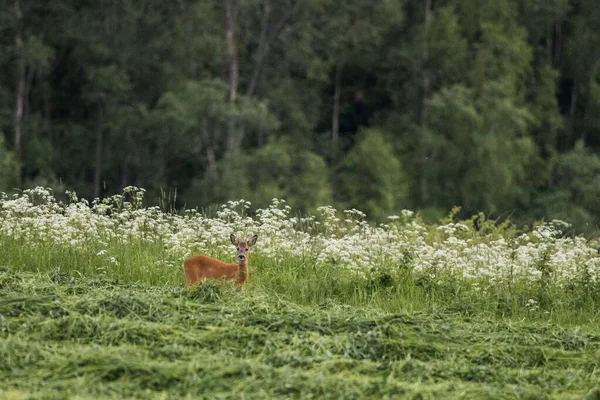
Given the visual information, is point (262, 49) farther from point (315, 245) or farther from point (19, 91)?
point (315, 245)

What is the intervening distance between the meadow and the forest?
2199 centimetres

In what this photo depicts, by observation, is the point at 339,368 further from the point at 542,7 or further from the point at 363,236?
the point at 542,7

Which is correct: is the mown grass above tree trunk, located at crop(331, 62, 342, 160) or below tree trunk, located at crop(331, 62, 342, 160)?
above

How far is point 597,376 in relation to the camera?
7125 mm

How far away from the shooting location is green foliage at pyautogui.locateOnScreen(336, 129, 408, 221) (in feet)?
119

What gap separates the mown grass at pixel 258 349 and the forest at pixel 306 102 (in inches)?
970

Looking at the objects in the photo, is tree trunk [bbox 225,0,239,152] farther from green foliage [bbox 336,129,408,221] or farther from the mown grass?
the mown grass

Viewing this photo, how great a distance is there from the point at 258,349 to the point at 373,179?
30.0m

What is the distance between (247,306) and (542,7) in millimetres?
33349

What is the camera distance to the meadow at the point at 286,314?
6.61m

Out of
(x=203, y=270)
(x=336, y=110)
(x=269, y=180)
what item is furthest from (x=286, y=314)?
(x=336, y=110)

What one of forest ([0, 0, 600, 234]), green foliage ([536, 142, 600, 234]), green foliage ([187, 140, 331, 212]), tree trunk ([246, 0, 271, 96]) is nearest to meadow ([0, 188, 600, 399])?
green foliage ([187, 140, 331, 212])

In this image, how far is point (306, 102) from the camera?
133 feet

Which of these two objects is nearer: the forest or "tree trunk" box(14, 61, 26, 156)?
the forest
